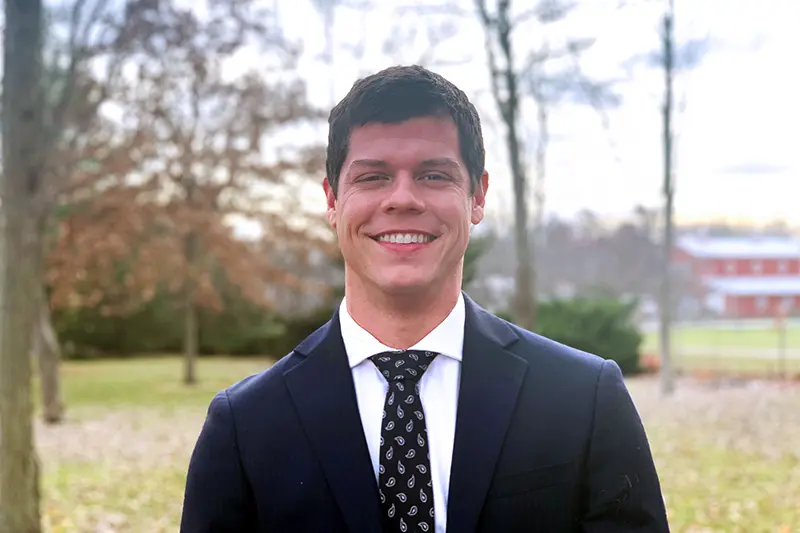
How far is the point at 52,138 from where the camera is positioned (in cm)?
982

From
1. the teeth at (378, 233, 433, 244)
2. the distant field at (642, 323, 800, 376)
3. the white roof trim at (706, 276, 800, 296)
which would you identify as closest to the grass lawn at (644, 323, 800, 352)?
the distant field at (642, 323, 800, 376)

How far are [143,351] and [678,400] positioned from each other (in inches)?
629

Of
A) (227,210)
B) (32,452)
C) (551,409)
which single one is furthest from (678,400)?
(551,409)

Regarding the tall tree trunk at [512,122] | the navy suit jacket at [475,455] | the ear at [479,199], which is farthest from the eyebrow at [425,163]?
the tall tree trunk at [512,122]

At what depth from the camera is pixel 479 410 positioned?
5.21ft

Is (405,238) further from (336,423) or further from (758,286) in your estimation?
(758,286)

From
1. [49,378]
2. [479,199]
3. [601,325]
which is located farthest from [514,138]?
[601,325]

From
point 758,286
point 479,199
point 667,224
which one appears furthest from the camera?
point 758,286

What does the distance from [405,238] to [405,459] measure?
1.40 ft

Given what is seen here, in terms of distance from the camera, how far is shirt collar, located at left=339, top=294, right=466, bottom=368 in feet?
5.39

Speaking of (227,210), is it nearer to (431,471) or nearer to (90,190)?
(90,190)

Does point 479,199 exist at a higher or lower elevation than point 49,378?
higher

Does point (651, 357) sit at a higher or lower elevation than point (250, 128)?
lower

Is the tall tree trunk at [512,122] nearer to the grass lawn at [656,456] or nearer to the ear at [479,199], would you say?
the grass lawn at [656,456]
